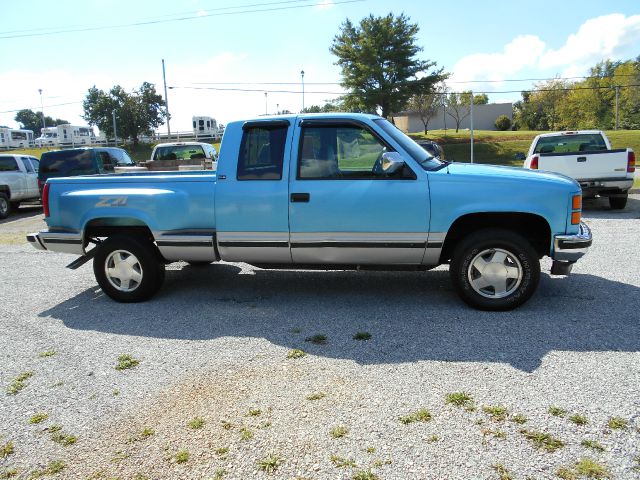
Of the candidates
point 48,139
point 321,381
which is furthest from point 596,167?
point 48,139

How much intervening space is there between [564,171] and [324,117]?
7.99m

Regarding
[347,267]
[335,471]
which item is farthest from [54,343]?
[335,471]

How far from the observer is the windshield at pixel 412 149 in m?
4.99

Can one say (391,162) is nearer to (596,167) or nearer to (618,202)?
(596,167)

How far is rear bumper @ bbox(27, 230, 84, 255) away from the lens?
223 inches

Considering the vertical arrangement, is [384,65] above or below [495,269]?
above

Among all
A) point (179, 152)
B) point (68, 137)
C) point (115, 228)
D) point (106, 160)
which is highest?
point (68, 137)

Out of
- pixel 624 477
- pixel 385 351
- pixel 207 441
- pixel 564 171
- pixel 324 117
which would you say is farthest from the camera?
pixel 564 171

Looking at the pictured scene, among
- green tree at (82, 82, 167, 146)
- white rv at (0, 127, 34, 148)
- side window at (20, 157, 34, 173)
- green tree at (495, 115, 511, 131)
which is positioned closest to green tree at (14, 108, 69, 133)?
white rv at (0, 127, 34, 148)

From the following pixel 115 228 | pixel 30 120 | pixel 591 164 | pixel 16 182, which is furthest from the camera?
pixel 30 120

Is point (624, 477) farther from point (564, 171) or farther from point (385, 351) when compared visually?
point (564, 171)

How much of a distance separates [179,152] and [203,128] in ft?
114

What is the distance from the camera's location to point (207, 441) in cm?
291

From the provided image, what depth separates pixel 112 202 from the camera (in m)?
5.46
